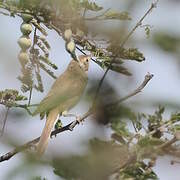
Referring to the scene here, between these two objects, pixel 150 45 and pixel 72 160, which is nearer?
pixel 72 160

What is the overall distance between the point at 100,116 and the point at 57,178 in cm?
32

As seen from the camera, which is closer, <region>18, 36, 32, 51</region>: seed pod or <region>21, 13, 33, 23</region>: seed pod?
<region>18, 36, 32, 51</region>: seed pod

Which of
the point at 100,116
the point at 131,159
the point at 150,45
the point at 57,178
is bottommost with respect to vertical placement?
the point at 57,178

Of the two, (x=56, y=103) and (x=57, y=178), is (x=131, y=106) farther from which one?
Answer: (x=57, y=178)

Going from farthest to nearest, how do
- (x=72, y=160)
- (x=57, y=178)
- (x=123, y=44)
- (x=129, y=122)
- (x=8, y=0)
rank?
1. (x=8, y=0)
2. (x=57, y=178)
3. (x=129, y=122)
4. (x=123, y=44)
5. (x=72, y=160)

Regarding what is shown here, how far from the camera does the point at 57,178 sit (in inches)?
43.8

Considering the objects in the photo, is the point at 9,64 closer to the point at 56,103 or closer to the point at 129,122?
the point at 56,103

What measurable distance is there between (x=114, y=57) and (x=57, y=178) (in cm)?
29

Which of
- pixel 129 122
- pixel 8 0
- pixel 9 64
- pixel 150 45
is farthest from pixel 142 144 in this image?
pixel 8 0

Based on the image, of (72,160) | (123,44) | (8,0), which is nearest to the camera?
(72,160)

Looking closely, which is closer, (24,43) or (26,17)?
(24,43)

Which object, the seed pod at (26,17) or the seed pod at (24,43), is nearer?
the seed pod at (24,43)

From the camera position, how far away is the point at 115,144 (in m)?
0.94

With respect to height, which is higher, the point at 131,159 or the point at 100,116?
the point at 100,116
